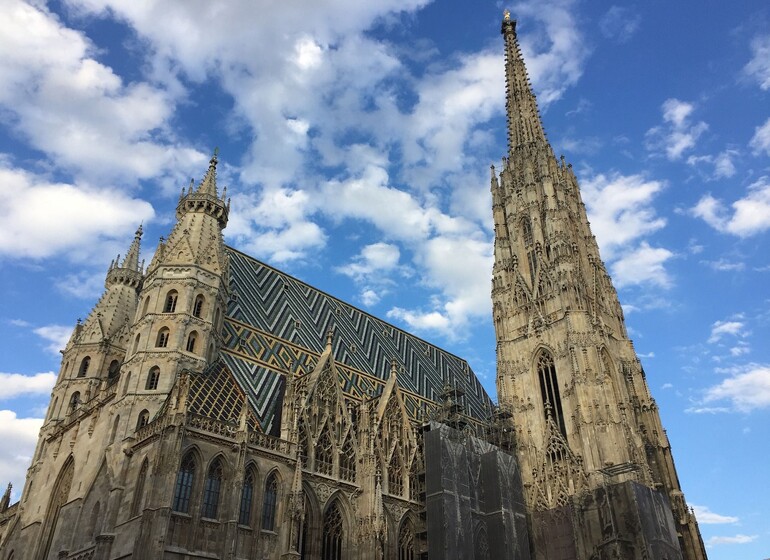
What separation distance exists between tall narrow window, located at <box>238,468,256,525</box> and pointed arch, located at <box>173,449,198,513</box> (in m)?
2.11

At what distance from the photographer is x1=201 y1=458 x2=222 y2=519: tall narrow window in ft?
79.6

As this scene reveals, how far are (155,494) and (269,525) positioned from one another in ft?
16.5

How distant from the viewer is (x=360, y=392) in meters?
37.3

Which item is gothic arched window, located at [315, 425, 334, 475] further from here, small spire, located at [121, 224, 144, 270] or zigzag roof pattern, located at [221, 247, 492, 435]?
small spire, located at [121, 224, 144, 270]

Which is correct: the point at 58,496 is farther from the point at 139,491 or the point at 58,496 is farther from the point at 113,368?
the point at 139,491

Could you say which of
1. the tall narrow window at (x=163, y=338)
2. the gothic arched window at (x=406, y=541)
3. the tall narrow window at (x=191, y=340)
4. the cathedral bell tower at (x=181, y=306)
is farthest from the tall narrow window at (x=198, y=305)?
the gothic arched window at (x=406, y=541)

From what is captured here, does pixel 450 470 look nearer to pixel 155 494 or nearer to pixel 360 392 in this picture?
pixel 360 392

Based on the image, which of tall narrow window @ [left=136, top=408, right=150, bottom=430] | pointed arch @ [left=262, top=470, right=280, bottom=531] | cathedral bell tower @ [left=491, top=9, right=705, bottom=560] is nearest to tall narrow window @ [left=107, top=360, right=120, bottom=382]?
tall narrow window @ [left=136, top=408, right=150, bottom=430]

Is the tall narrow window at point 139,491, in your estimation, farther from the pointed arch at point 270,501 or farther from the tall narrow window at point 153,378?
the pointed arch at point 270,501

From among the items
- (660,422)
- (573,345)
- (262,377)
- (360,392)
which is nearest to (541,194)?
(573,345)

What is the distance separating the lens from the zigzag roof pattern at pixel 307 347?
32.4 m

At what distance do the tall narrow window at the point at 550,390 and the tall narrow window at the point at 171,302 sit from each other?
22704 millimetres

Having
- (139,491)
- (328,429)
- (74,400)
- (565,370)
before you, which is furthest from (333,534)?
(565,370)

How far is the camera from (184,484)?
24.0 m
